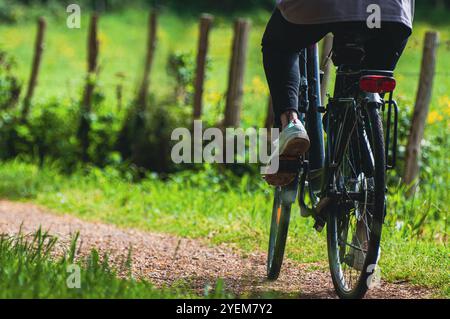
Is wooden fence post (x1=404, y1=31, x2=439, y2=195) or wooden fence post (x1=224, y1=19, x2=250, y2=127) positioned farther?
wooden fence post (x1=224, y1=19, x2=250, y2=127)

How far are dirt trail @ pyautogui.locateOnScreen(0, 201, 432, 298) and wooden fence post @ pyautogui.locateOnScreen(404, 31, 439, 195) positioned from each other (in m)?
2.17

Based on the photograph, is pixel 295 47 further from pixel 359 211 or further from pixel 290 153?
pixel 359 211

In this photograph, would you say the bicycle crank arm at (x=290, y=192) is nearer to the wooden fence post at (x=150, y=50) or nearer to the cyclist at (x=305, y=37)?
the cyclist at (x=305, y=37)

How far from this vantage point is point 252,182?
793 centimetres

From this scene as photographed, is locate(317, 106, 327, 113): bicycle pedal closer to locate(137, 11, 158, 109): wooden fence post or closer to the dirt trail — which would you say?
the dirt trail

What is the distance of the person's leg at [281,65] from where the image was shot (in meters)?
3.81

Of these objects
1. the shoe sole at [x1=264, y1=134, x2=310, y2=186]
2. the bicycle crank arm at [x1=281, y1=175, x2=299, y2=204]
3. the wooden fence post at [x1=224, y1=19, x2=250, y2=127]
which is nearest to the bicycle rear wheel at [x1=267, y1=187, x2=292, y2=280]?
the bicycle crank arm at [x1=281, y1=175, x2=299, y2=204]

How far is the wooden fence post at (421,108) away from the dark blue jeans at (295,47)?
11.2ft

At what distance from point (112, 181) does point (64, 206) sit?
3.43ft

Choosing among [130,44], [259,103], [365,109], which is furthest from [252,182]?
[130,44]

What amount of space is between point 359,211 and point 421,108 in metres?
3.74

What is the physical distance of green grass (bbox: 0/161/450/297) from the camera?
468 cm

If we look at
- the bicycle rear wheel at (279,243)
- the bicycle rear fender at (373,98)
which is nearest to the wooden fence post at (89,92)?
the bicycle rear wheel at (279,243)

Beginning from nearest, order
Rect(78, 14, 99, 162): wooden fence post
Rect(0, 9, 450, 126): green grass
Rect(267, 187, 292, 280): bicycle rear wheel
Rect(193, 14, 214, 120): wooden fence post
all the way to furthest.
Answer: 1. Rect(267, 187, 292, 280): bicycle rear wheel
2. Rect(193, 14, 214, 120): wooden fence post
3. Rect(78, 14, 99, 162): wooden fence post
4. Rect(0, 9, 450, 126): green grass
